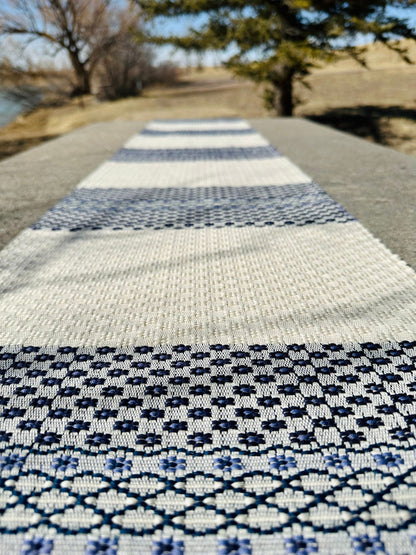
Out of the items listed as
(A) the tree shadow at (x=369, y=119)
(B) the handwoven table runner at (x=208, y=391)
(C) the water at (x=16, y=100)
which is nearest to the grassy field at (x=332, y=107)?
(A) the tree shadow at (x=369, y=119)

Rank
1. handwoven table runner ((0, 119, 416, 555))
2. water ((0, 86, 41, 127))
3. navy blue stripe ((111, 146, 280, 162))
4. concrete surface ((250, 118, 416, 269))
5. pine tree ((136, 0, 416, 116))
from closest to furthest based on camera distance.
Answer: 1. handwoven table runner ((0, 119, 416, 555))
2. concrete surface ((250, 118, 416, 269))
3. navy blue stripe ((111, 146, 280, 162))
4. pine tree ((136, 0, 416, 116))
5. water ((0, 86, 41, 127))

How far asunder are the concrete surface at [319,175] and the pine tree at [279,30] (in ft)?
9.29

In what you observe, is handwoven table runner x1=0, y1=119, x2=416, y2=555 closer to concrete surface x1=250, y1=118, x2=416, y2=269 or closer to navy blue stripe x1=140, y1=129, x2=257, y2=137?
concrete surface x1=250, y1=118, x2=416, y2=269

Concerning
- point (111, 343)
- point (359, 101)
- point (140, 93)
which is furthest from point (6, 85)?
point (111, 343)

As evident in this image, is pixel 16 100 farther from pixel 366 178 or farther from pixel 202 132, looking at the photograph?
pixel 366 178

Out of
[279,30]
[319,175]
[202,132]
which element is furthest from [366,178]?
[279,30]

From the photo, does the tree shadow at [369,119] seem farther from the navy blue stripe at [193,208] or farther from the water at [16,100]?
the water at [16,100]

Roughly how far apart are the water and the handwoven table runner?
34.0 feet

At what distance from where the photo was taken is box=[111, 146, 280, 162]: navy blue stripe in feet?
7.11

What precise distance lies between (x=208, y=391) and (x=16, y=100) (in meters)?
11.4

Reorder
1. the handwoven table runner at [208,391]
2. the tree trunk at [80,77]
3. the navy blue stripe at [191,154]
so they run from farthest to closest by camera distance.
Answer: the tree trunk at [80,77] < the navy blue stripe at [191,154] < the handwoven table runner at [208,391]

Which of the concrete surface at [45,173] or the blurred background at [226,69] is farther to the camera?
the blurred background at [226,69]

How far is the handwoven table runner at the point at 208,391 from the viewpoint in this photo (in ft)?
1.56

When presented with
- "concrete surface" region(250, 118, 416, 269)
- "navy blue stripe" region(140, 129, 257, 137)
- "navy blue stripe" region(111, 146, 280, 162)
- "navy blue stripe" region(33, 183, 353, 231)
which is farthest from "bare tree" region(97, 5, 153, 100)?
"navy blue stripe" region(33, 183, 353, 231)
